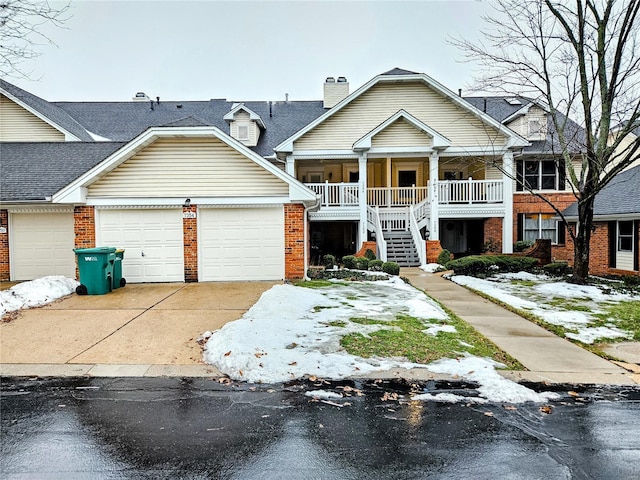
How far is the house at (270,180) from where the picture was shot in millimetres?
12164

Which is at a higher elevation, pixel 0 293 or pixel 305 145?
pixel 305 145

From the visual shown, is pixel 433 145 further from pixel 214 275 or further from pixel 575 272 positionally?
pixel 214 275

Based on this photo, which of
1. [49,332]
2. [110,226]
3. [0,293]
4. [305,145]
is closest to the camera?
[49,332]

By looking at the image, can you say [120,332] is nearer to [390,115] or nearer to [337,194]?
[337,194]

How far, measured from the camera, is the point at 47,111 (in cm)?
1964

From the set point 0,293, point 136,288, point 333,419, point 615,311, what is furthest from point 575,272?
point 0,293

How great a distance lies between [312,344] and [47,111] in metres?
20.2

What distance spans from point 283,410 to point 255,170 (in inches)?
360

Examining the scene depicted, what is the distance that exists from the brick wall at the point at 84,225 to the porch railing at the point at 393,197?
1183cm

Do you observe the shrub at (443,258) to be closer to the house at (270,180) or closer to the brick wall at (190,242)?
the house at (270,180)

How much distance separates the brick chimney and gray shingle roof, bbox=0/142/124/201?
42.6 feet

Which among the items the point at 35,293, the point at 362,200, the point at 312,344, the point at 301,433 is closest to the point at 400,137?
the point at 362,200

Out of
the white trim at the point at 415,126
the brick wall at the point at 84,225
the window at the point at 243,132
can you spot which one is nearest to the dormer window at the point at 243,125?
the window at the point at 243,132

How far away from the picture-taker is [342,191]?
1888cm
